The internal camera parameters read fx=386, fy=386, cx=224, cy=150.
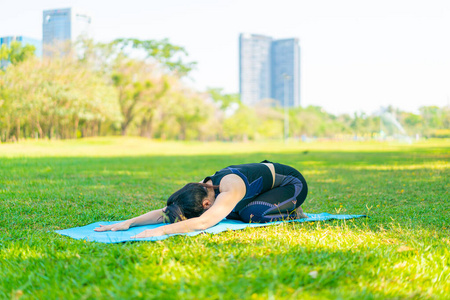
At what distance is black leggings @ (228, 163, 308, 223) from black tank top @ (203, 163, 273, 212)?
72 mm

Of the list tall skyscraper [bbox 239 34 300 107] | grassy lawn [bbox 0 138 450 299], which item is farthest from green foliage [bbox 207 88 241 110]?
tall skyscraper [bbox 239 34 300 107]

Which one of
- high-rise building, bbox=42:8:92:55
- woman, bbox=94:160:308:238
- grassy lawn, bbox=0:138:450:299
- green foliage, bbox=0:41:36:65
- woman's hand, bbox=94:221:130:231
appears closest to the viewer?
grassy lawn, bbox=0:138:450:299

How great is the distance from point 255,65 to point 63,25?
118 m

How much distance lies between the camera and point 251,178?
365 centimetres

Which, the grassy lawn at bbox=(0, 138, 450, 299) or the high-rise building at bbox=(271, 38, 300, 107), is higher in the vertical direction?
the high-rise building at bbox=(271, 38, 300, 107)

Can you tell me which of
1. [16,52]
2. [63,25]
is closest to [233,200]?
[16,52]

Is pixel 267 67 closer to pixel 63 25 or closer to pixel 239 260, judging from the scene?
pixel 63 25

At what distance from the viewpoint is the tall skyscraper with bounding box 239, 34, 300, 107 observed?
135 m

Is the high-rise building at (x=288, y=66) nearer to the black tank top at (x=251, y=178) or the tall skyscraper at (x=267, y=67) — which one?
the tall skyscraper at (x=267, y=67)

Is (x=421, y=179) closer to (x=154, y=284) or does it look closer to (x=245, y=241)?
(x=245, y=241)

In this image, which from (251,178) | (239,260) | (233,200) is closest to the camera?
(239,260)

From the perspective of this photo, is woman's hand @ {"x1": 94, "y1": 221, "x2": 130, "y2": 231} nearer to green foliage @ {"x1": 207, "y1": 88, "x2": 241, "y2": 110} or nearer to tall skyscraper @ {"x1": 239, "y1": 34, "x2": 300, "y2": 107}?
green foliage @ {"x1": 207, "y1": 88, "x2": 241, "y2": 110}

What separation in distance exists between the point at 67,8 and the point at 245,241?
95.2 ft

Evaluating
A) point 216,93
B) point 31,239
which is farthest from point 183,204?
point 216,93
